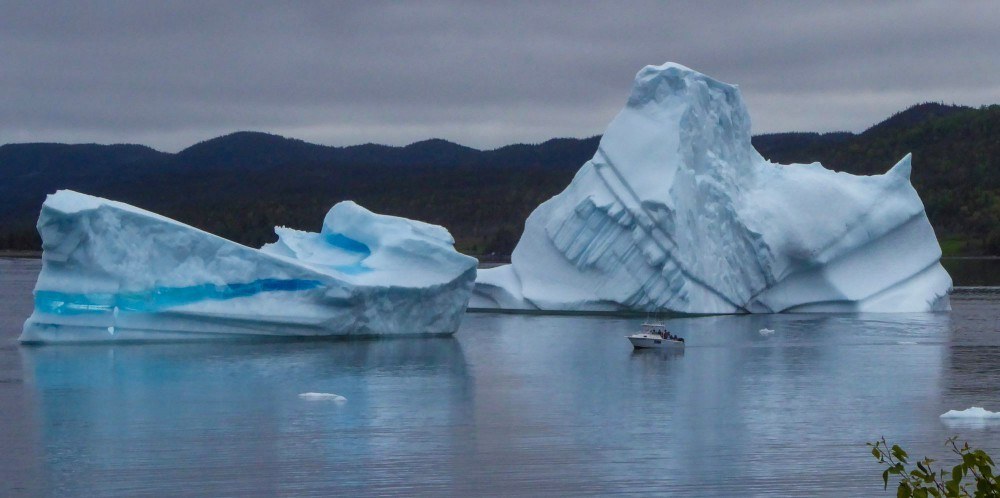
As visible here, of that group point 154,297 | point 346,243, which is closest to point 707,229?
point 346,243

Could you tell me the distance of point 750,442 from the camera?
41.5 ft

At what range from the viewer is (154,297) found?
733 inches

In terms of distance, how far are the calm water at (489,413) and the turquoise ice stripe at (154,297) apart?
667 mm

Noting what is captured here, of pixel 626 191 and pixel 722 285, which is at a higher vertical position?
pixel 626 191

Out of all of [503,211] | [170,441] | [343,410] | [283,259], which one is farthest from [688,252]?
[503,211]

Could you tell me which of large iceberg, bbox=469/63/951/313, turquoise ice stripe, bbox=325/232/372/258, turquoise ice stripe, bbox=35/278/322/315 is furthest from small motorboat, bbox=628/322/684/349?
turquoise ice stripe, bbox=35/278/322/315

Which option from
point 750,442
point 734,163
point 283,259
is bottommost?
point 750,442

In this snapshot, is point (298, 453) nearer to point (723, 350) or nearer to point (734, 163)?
point (723, 350)

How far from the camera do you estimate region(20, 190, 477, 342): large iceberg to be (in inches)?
717

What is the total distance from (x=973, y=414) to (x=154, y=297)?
10.5 m

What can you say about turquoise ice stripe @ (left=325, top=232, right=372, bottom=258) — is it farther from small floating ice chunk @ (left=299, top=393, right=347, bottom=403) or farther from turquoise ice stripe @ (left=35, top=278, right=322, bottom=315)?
small floating ice chunk @ (left=299, top=393, right=347, bottom=403)

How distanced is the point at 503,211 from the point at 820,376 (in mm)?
48595

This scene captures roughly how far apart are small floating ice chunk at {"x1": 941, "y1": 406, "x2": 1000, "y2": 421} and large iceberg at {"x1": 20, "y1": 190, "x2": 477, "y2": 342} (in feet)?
27.0

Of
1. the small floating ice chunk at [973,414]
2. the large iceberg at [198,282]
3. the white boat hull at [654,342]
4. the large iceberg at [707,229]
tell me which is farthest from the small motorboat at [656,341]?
the small floating ice chunk at [973,414]
